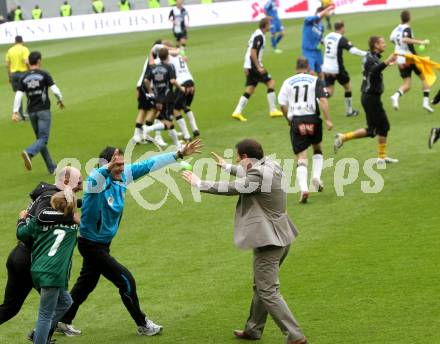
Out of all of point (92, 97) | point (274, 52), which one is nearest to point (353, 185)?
point (92, 97)

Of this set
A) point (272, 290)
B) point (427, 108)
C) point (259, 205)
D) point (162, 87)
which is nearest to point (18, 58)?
point (162, 87)

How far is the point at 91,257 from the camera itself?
33.3ft

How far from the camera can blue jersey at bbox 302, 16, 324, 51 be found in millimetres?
24828

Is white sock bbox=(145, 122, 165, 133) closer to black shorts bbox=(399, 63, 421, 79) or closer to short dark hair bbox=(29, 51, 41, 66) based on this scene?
short dark hair bbox=(29, 51, 41, 66)

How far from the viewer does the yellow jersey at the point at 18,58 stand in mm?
25953

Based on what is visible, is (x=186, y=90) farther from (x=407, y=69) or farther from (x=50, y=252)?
(x=50, y=252)

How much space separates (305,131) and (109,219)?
610cm

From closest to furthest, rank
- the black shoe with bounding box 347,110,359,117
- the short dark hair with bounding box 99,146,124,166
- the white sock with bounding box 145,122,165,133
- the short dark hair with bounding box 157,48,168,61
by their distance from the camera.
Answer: the short dark hair with bounding box 99,146,124,166 → the short dark hair with bounding box 157,48,168,61 → the white sock with bounding box 145,122,165,133 → the black shoe with bounding box 347,110,359,117

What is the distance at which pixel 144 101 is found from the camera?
20359 millimetres

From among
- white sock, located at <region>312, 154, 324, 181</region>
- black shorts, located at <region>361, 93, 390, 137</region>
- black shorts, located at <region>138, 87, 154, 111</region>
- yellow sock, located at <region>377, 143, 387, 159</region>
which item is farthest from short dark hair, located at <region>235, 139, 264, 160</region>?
black shorts, located at <region>138, 87, 154, 111</region>

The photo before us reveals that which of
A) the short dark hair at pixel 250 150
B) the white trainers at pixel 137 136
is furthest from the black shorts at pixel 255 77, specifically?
the short dark hair at pixel 250 150

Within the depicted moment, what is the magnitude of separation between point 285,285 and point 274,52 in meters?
24.2

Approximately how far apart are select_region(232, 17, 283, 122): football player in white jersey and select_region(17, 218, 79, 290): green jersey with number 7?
13.7m

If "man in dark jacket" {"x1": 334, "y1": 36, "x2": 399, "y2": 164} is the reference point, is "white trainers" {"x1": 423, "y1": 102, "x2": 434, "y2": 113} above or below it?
below
